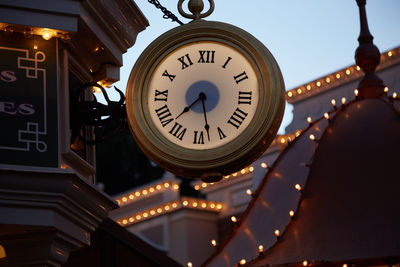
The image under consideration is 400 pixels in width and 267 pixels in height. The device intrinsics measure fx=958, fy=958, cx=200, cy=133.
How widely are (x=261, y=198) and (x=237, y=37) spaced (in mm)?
7043

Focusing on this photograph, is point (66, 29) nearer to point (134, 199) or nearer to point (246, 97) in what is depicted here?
point (246, 97)

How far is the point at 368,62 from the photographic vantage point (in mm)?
12070

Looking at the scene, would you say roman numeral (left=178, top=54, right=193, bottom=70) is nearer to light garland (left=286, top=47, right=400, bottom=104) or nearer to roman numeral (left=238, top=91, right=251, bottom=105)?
roman numeral (left=238, top=91, right=251, bottom=105)

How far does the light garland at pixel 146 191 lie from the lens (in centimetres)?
1916

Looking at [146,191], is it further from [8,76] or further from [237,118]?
[237,118]

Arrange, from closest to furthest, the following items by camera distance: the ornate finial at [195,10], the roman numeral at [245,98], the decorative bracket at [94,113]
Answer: the roman numeral at [245,98]
the ornate finial at [195,10]
the decorative bracket at [94,113]

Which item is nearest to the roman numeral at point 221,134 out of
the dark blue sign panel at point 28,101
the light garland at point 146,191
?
the dark blue sign panel at point 28,101

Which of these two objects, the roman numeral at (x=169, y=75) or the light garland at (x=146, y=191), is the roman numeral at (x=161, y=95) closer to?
the roman numeral at (x=169, y=75)

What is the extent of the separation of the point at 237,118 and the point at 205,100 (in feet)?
0.63

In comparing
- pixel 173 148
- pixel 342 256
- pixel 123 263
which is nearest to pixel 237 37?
pixel 173 148

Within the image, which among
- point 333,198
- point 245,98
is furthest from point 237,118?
point 333,198

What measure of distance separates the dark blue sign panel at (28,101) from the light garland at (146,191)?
551 inches

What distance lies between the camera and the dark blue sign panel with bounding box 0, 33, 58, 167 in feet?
16.3

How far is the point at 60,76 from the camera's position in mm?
5242
